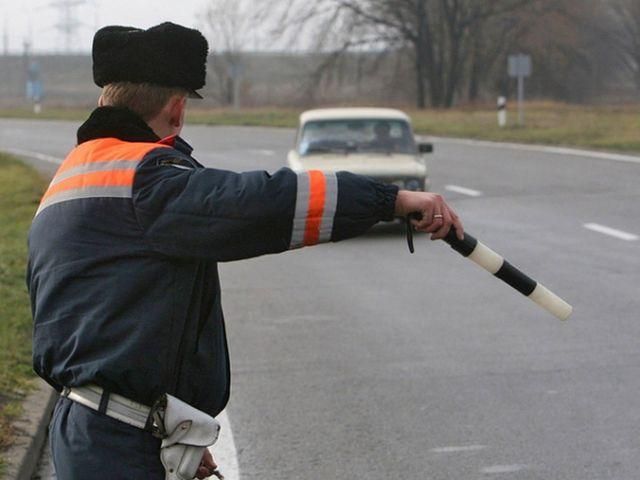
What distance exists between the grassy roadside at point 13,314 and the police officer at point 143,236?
2822 millimetres

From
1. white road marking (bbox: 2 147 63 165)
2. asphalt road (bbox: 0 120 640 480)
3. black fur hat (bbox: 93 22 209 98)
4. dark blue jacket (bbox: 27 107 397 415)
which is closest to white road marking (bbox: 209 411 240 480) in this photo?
asphalt road (bbox: 0 120 640 480)

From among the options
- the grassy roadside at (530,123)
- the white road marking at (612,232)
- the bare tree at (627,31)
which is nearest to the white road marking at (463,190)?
the white road marking at (612,232)

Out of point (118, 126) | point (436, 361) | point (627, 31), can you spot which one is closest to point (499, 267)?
point (118, 126)

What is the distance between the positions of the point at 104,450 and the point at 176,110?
0.79 m

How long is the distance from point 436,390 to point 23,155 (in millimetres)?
26903

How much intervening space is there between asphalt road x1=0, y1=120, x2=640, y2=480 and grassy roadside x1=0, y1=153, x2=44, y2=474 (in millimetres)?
1159

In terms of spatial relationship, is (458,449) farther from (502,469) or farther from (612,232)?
(612,232)

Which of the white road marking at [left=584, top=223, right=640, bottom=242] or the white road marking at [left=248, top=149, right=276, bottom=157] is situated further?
the white road marking at [left=248, top=149, right=276, bottom=157]

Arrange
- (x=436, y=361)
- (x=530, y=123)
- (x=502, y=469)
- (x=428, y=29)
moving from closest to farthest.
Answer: (x=502, y=469), (x=436, y=361), (x=530, y=123), (x=428, y=29)

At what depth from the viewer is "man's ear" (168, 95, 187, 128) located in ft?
10.2

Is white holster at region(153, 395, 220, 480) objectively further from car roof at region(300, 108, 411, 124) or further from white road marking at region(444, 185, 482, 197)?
white road marking at region(444, 185, 482, 197)

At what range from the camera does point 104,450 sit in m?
3.04

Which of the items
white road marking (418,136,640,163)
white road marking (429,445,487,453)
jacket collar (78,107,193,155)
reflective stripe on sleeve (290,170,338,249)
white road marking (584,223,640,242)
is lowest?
white road marking (418,136,640,163)

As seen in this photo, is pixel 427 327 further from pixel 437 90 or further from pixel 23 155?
pixel 437 90
